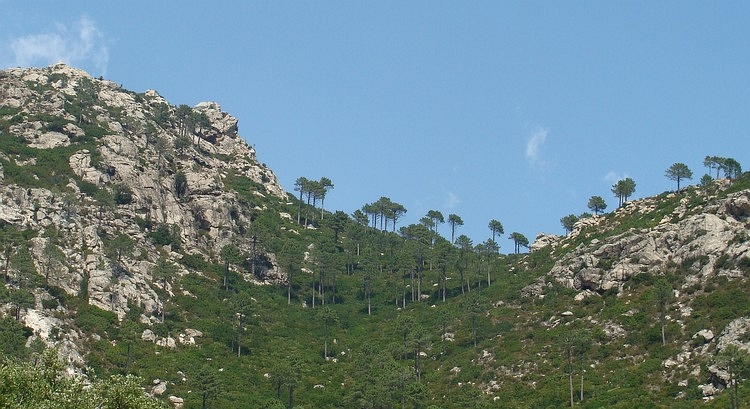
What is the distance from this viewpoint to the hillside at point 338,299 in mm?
116500

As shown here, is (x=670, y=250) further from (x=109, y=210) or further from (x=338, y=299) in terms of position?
(x=109, y=210)

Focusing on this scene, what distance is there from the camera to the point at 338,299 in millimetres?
177500

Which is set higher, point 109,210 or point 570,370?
point 109,210

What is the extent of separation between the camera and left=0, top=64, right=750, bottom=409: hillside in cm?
11650

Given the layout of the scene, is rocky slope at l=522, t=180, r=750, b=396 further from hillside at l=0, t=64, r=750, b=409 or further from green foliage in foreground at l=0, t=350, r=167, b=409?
green foliage in foreground at l=0, t=350, r=167, b=409

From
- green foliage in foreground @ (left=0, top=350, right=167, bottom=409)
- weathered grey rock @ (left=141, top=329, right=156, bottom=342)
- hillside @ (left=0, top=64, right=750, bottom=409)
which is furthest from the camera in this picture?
weathered grey rock @ (left=141, top=329, right=156, bottom=342)

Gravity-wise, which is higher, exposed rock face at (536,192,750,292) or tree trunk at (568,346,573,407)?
exposed rock face at (536,192,750,292)

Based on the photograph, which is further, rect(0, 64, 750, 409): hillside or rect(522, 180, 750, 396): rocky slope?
rect(0, 64, 750, 409): hillside

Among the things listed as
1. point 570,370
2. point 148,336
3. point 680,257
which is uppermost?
point 680,257

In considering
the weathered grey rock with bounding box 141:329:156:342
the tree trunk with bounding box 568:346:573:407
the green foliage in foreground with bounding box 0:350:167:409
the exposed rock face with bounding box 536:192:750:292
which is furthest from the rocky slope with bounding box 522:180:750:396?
the green foliage in foreground with bounding box 0:350:167:409

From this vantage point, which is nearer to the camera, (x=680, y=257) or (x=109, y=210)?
(x=680, y=257)

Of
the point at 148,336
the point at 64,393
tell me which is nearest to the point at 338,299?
the point at 148,336

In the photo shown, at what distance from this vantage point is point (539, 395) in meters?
117

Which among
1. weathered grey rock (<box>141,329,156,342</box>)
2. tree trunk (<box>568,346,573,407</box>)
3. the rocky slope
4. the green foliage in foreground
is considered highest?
the rocky slope
